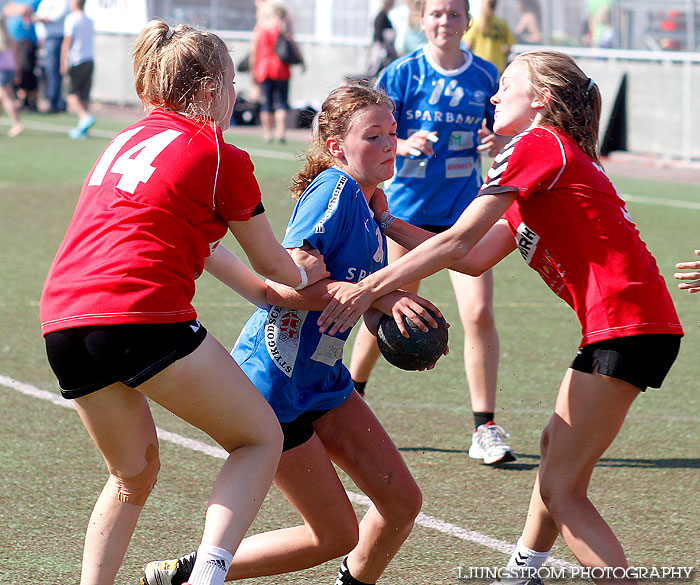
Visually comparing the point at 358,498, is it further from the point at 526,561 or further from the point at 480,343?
the point at 526,561

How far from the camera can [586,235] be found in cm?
382

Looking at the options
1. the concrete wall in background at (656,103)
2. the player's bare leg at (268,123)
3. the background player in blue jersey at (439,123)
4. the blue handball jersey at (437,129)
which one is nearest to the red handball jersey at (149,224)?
the background player in blue jersey at (439,123)

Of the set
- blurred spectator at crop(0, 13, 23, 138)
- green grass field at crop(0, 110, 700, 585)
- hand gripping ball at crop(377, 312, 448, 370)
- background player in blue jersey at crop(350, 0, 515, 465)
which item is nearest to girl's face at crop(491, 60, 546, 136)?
hand gripping ball at crop(377, 312, 448, 370)

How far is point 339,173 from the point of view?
402 cm

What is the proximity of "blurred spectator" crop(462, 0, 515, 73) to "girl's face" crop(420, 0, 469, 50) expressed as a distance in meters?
8.43

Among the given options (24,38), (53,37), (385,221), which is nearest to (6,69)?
(53,37)

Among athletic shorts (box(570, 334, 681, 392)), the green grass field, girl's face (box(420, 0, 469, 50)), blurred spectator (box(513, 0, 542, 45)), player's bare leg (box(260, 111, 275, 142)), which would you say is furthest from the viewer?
blurred spectator (box(513, 0, 542, 45))

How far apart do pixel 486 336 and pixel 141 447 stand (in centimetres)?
301

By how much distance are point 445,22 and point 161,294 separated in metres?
3.79

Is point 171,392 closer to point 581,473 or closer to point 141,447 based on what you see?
point 141,447

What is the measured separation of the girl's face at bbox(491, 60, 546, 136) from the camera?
4025mm

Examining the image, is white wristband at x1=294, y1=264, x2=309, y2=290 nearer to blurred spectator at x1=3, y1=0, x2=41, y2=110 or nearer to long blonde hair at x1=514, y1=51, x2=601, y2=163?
long blonde hair at x1=514, y1=51, x2=601, y2=163

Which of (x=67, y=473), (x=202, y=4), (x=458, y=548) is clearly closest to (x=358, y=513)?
(x=458, y=548)

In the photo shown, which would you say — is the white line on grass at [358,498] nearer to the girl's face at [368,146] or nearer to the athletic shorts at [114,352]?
the girl's face at [368,146]
